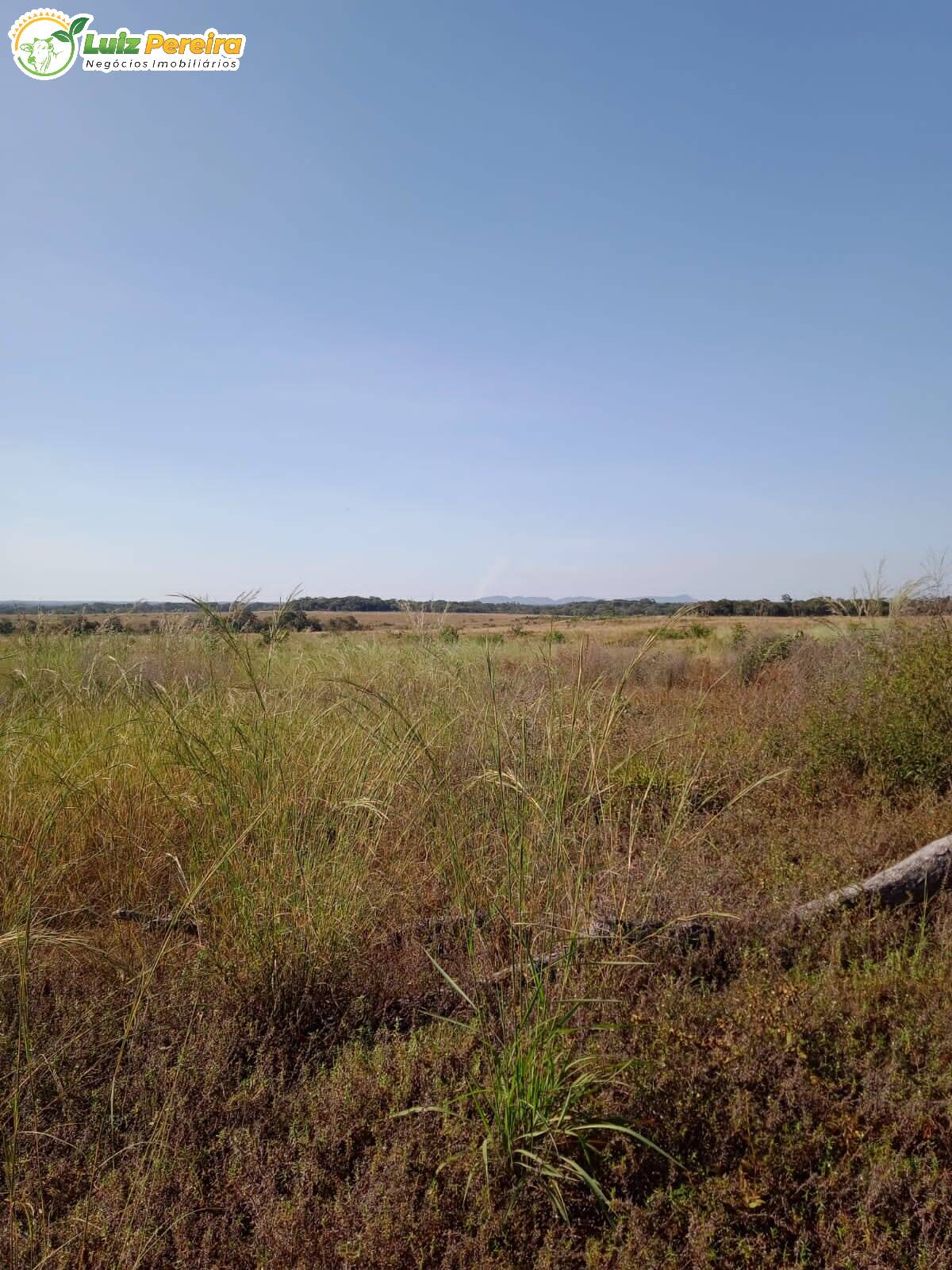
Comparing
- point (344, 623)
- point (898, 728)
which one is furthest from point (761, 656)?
point (344, 623)

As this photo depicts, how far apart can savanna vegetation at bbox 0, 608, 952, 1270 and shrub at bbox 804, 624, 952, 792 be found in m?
0.79

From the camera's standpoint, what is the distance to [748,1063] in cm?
245

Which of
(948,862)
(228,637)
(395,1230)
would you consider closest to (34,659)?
(228,637)

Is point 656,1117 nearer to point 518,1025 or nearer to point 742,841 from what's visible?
point 518,1025

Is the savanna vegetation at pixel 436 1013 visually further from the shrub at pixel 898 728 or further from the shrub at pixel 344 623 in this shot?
the shrub at pixel 344 623

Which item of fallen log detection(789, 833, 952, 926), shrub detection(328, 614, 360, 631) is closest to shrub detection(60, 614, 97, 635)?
shrub detection(328, 614, 360, 631)

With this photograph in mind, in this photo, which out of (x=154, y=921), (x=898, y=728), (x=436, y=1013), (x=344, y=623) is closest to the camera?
(x=436, y=1013)

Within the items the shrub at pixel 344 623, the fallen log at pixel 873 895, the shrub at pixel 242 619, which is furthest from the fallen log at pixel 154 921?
the shrub at pixel 344 623

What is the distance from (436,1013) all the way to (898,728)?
4361mm

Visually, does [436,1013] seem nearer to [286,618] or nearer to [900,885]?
Result: [286,618]

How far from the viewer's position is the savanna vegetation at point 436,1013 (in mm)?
1959

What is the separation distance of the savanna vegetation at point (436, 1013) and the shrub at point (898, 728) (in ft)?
2.60

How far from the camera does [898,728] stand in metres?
5.55

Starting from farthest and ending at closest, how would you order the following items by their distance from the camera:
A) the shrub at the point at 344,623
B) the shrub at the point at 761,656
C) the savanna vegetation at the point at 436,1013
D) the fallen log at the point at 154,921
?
the shrub at the point at 344,623 < the shrub at the point at 761,656 < the fallen log at the point at 154,921 < the savanna vegetation at the point at 436,1013
